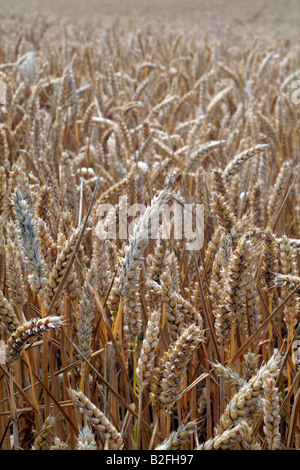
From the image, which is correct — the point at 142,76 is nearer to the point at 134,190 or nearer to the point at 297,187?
the point at 297,187

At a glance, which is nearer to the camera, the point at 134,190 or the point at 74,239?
the point at 74,239

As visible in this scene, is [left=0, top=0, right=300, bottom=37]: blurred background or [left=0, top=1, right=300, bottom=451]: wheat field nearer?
[left=0, top=1, right=300, bottom=451]: wheat field

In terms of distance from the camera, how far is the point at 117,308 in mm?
784

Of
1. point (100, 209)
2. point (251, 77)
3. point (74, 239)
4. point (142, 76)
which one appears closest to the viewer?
point (74, 239)

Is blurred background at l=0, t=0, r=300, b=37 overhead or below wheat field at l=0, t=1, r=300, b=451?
overhead

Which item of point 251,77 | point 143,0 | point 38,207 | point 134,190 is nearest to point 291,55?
point 251,77

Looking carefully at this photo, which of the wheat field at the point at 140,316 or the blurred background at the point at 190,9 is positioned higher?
the blurred background at the point at 190,9

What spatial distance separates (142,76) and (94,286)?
3159mm

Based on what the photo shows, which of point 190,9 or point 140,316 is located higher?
point 190,9

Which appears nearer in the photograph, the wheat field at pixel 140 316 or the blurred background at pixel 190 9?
the wheat field at pixel 140 316

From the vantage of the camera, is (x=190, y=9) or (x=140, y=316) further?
(x=190, y=9)

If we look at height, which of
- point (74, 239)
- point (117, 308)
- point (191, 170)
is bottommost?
point (117, 308)

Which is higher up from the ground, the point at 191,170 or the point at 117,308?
the point at 191,170

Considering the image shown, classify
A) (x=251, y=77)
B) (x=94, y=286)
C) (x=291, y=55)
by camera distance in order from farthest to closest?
(x=291, y=55) → (x=251, y=77) → (x=94, y=286)
